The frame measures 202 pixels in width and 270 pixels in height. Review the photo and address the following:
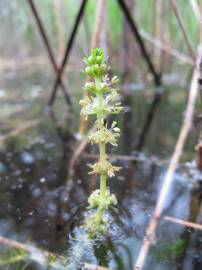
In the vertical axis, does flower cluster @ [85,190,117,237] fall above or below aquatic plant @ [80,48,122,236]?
below

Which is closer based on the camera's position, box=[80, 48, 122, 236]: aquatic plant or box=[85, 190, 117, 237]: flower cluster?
box=[80, 48, 122, 236]: aquatic plant

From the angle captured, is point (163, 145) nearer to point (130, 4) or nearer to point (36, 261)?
point (36, 261)

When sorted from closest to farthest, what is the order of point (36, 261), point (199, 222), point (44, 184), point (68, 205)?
1. point (36, 261)
2. point (199, 222)
3. point (68, 205)
4. point (44, 184)

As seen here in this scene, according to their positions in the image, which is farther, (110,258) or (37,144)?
(37,144)

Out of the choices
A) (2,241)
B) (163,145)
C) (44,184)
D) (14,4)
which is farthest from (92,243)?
(14,4)

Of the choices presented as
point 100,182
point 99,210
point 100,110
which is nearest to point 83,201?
point 100,182

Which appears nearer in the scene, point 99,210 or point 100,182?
point 99,210

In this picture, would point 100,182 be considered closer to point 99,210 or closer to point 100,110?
point 99,210

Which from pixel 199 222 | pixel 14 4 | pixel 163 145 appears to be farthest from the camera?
pixel 14 4
